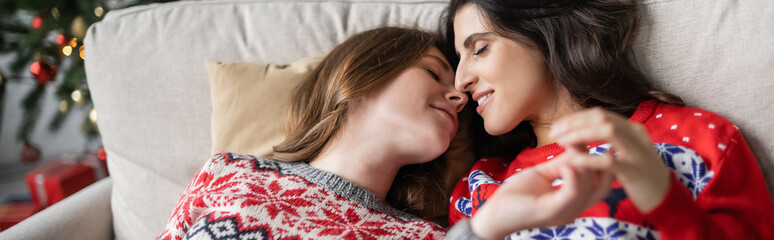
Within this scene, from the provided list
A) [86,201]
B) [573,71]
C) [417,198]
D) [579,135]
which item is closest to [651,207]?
[579,135]

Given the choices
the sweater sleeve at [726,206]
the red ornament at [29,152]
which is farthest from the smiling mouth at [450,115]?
the red ornament at [29,152]

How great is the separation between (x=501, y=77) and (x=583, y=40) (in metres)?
0.18

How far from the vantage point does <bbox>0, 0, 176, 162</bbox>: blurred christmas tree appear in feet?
6.17

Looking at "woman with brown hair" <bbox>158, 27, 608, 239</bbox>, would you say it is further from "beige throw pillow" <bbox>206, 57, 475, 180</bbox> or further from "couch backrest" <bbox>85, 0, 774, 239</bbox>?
"couch backrest" <bbox>85, 0, 774, 239</bbox>

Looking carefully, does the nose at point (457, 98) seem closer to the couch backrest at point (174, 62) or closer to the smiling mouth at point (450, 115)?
the smiling mouth at point (450, 115)

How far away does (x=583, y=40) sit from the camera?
102 centimetres

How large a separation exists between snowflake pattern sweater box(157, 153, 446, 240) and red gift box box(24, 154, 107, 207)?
1.20 m

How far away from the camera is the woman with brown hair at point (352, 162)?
98 centimetres

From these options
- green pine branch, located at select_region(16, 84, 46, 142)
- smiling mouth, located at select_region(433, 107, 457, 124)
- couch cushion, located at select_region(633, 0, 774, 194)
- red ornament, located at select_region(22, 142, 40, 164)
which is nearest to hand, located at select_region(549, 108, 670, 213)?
couch cushion, located at select_region(633, 0, 774, 194)

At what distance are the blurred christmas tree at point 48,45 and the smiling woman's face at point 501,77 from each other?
4.35 ft

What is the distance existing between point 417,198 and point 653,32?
2.00 feet

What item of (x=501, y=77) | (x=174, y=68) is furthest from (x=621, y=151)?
(x=174, y=68)

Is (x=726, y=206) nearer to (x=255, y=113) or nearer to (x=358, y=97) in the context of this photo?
(x=358, y=97)

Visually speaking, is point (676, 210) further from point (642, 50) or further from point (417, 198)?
point (417, 198)
